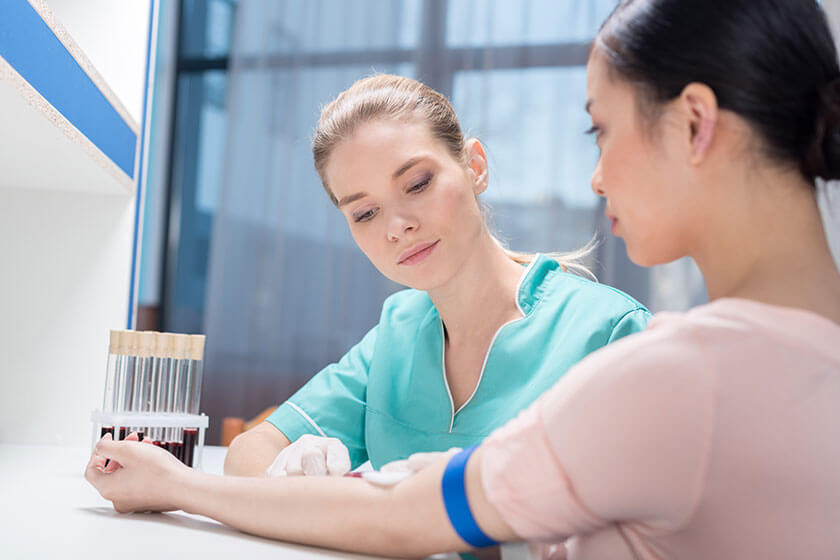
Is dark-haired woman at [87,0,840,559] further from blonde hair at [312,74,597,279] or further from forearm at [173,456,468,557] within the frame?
blonde hair at [312,74,597,279]

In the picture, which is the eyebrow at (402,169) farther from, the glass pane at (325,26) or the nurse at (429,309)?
the glass pane at (325,26)

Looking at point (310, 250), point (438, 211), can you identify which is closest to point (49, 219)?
point (438, 211)

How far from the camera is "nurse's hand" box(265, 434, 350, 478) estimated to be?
2.83 ft

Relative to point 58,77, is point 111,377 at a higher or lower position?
lower

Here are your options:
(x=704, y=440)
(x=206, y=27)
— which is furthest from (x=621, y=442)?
(x=206, y=27)

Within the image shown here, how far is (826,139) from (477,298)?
686mm

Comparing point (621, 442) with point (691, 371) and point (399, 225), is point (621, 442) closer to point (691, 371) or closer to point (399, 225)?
point (691, 371)

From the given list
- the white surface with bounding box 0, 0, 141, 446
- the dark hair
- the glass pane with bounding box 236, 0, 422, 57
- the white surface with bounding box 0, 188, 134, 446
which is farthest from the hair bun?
the glass pane with bounding box 236, 0, 422, 57

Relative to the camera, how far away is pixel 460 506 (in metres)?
0.56

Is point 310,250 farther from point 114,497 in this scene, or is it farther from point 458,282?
point 114,497

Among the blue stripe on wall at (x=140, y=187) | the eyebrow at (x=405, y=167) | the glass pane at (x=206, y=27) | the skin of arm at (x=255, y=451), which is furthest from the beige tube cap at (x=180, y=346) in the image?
the glass pane at (x=206, y=27)

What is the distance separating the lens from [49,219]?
1552 mm

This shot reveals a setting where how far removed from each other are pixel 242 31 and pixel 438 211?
2108mm

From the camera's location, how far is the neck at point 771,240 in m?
0.57
